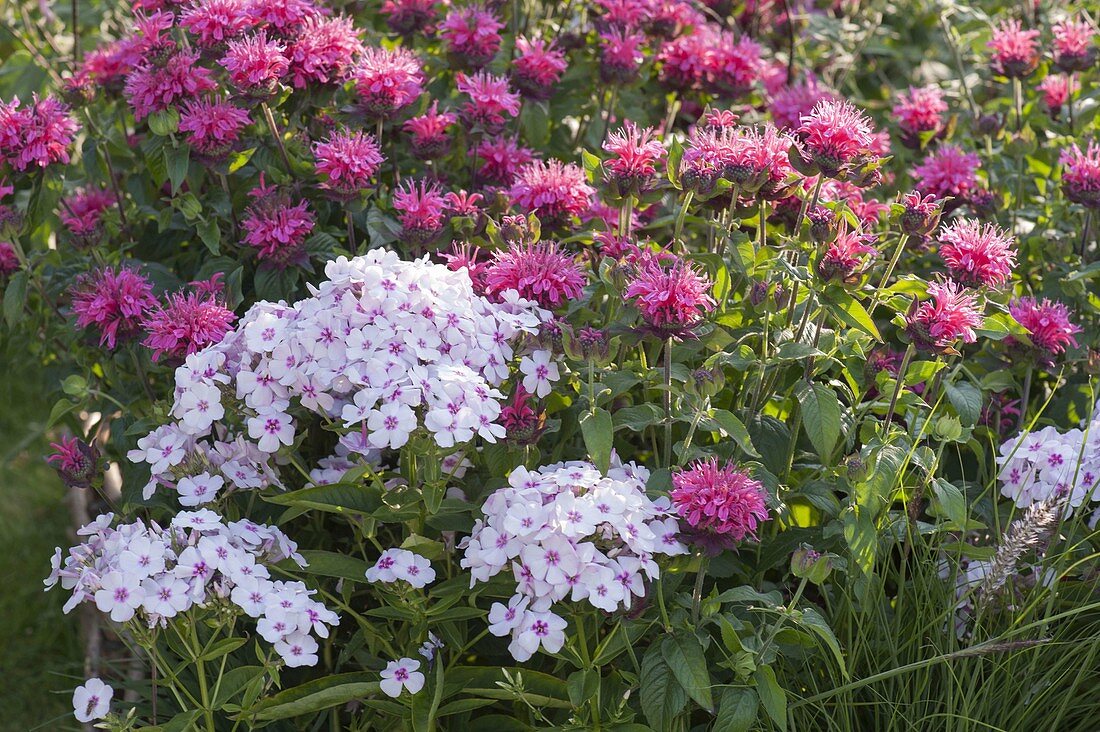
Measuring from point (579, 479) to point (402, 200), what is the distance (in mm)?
665

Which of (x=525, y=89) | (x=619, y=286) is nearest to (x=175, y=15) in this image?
(x=525, y=89)

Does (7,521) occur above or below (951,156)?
below

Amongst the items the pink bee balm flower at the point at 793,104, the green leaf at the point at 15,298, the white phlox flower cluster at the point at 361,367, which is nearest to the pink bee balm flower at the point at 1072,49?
the pink bee balm flower at the point at 793,104

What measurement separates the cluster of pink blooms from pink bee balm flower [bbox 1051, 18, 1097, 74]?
2.09m

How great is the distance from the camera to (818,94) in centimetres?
253

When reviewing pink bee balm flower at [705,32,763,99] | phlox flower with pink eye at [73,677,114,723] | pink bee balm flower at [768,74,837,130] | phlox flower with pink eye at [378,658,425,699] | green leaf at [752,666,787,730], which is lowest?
phlox flower with pink eye at [73,677,114,723]

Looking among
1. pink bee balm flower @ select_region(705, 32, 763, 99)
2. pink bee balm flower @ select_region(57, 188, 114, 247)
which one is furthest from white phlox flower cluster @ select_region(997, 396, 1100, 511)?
pink bee balm flower @ select_region(57, 188, 114, 247)

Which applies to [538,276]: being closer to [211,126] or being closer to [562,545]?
[562,545]

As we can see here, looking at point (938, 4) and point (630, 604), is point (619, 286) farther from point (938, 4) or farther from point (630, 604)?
point (938, 4)

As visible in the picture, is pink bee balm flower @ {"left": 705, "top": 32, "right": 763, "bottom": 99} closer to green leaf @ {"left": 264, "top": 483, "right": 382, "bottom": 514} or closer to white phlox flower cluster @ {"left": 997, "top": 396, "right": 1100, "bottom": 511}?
white phlox flower cluster @ {"left": 997, "top": 396, "right": 1100, "bottom": 511}

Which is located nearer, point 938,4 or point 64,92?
point 64,92

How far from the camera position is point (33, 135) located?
6.77 ft

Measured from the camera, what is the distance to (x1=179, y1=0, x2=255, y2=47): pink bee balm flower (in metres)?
2.06

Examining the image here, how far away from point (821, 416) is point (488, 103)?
0.90 m
